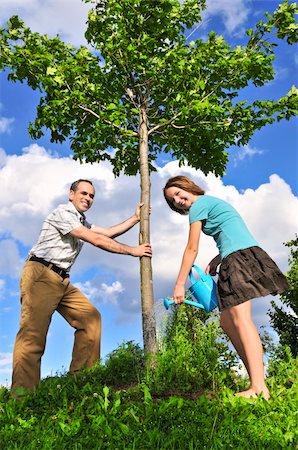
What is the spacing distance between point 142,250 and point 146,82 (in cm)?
260

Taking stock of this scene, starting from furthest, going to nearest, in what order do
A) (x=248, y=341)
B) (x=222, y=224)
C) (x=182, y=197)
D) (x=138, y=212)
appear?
(x=138, y=212) → (x=182, y=197) → (x=222, y=224) → (x=248, y=341)

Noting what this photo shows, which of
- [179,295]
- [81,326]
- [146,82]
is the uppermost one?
[146,82]

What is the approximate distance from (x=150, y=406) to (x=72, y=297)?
8.49 ft

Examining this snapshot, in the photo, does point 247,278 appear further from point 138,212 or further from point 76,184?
point 76,184

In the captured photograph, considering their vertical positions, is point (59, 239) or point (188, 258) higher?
point (59, 239)

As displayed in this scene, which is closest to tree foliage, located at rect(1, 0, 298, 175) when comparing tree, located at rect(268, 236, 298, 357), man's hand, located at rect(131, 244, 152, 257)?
man's hand, located at rect(131, 244, 152, 257)

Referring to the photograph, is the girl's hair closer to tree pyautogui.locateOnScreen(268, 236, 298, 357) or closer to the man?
the man

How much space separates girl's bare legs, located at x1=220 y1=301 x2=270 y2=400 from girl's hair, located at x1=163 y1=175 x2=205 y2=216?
1.30 m

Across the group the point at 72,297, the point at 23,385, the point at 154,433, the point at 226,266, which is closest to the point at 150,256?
the point at 72,297

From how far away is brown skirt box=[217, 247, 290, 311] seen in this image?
17.1 feet

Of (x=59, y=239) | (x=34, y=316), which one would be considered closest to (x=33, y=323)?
(x=34, y=316)

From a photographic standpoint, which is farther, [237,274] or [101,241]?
[101,241]

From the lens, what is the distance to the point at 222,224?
5418 mm

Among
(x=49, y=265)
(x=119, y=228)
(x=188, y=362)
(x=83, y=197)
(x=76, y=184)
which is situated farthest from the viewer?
(x=119, y=228)
